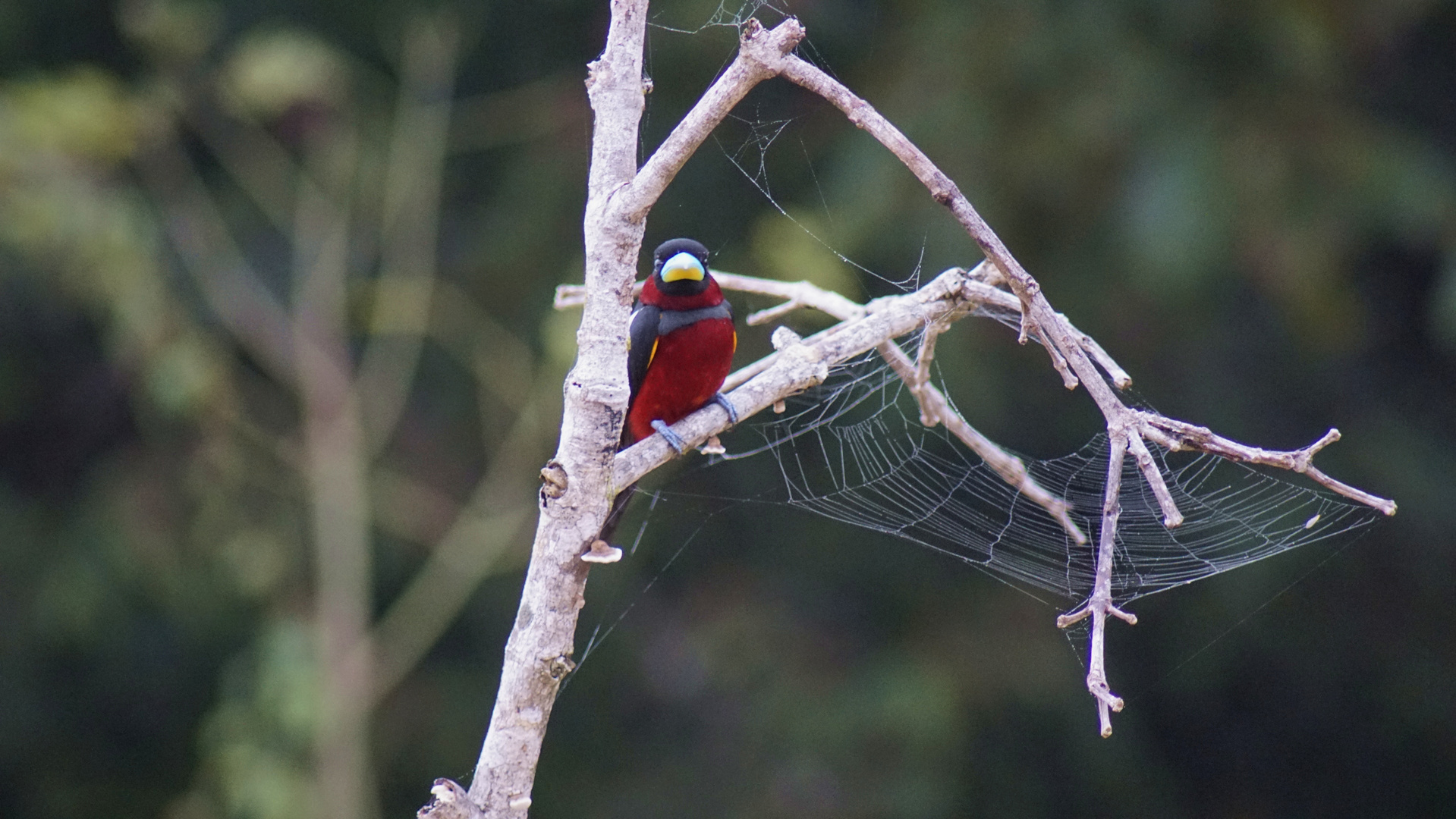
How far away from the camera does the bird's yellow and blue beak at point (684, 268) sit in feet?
9.78

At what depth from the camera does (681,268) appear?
9.78 feet

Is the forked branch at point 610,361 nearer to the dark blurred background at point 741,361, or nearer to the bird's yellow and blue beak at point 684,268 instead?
the bird's yellow and blue beak at point 684,268

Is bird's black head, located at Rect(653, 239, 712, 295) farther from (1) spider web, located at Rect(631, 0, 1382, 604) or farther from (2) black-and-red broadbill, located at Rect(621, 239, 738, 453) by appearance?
(1) spider web, located at Rect(631, 0, 1382, 604)

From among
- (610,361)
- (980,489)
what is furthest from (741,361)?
(610,361)

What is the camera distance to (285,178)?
5691mm

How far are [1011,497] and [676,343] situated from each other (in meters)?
2.16

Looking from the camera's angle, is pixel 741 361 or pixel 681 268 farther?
pixel 741 361

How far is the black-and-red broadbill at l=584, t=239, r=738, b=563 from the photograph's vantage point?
290 cm

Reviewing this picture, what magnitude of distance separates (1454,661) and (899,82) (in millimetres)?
3952

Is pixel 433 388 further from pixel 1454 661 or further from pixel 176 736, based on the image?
pixel 1454 661

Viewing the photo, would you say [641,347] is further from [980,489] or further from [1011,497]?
[980,489]

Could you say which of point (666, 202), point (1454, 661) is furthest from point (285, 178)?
point (1454, 661)

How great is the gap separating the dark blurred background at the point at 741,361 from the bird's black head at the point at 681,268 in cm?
138

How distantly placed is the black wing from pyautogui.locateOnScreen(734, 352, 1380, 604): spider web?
0.35m
